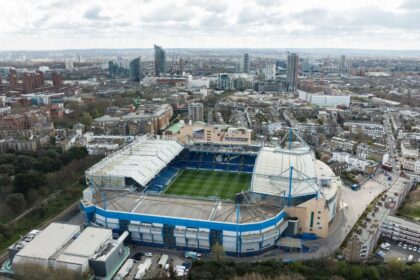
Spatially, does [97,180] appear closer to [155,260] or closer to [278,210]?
[155,260]

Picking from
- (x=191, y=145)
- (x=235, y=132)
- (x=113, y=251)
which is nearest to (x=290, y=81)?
(x=235, y=132)

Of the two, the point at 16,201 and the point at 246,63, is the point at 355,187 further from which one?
the point at 246,63

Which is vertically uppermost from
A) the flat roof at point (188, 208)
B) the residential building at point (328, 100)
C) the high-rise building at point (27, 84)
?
the high-rise building at point (27, 84)

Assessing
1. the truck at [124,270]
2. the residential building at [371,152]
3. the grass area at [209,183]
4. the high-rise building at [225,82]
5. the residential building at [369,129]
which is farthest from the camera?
the high-rise building at [225,82]

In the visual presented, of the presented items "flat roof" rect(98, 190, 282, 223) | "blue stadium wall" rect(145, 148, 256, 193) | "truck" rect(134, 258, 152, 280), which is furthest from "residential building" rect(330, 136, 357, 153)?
"truck" rect(134, 258, 152, 280)

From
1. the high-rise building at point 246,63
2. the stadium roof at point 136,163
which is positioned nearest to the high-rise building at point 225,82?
the high-rise building at point 246,63

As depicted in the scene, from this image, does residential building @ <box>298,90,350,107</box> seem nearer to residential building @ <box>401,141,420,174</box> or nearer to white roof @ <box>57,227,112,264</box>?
residential building @ <box>401,141,420,174</box>

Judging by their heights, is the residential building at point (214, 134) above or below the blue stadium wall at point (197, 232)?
above

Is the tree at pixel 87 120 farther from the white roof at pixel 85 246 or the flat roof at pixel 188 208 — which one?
the white roof at pixel 85 246
